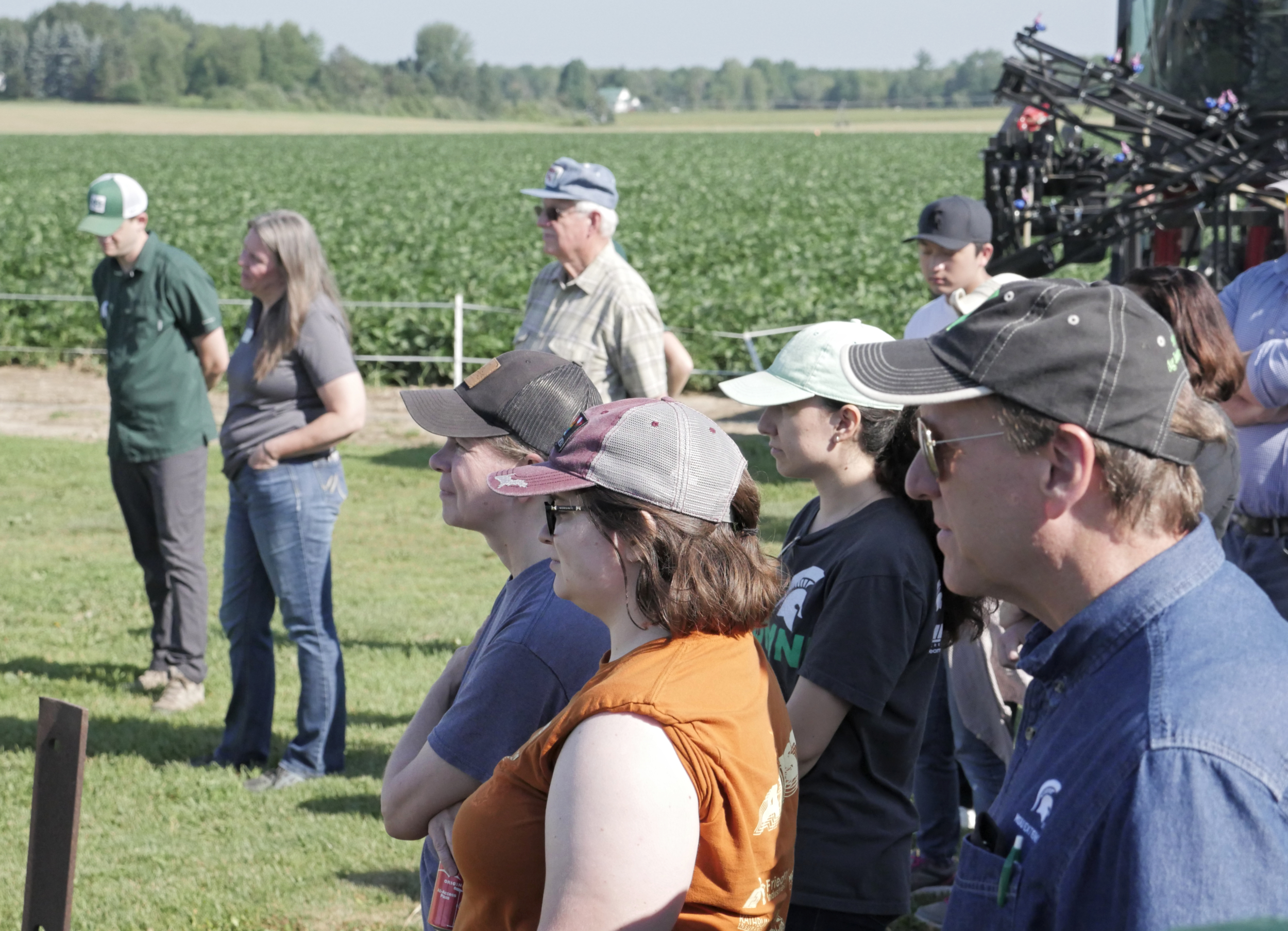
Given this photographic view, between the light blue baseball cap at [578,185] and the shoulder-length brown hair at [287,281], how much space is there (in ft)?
3.08

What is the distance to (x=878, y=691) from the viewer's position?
260 centimetres

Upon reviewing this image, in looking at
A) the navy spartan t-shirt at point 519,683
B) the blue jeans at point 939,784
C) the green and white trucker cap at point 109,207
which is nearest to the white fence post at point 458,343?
the green and white trucker cap at point 109,207

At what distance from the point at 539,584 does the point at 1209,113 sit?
7.19 metres

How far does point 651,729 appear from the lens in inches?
67.5

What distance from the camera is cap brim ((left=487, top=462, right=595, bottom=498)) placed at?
Answer: 6.52 ft

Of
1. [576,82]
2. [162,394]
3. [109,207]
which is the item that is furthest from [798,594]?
[576,82]

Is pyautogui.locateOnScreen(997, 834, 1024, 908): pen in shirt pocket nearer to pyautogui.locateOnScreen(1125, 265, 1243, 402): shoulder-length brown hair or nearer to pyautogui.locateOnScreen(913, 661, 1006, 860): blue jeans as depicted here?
pyautogui.locateOnScreen(1125, 265, 1243, 402): shoulder-length brown hair

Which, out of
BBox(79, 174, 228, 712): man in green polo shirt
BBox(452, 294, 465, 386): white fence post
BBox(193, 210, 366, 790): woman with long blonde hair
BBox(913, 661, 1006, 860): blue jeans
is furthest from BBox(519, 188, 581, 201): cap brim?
BBox(452, 294, 465, 386): white fence post

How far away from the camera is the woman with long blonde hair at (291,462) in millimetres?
4898

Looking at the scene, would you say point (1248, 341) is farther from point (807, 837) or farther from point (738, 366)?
point (738, 366)

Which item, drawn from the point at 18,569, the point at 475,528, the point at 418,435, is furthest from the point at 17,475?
the point at 475,528

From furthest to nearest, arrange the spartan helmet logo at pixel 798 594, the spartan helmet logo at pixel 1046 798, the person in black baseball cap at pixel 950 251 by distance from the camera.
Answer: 1. the person in black baseball cap at pixel 950 251
2. the spartan helmet logo at pixel 798 594
3. the spartan helmet logo at pixel 1046 798

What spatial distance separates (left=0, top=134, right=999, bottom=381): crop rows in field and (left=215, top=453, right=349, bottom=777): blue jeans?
927 centimetres

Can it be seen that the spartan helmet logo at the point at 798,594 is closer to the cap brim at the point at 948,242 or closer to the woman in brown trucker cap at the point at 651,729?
the woman in brown trucker cap at the point at 651,729
